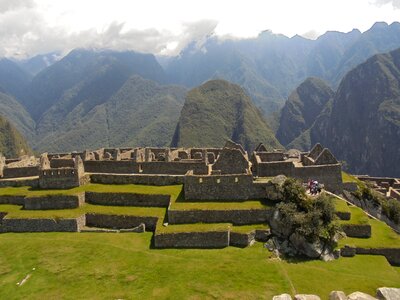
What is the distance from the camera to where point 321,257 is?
24.4m

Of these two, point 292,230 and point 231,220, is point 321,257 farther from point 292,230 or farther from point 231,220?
point 231,220

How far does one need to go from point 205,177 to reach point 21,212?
13.7 metres

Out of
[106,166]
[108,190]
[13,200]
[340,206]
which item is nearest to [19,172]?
[13,200]

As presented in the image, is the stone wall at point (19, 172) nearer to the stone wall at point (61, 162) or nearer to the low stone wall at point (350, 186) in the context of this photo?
the stone wall at point (61, 162)

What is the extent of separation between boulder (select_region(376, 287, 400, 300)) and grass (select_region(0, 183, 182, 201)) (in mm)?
14662

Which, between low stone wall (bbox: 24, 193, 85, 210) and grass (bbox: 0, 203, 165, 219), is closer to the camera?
grass (bbox: 0, 203, 165, 219)

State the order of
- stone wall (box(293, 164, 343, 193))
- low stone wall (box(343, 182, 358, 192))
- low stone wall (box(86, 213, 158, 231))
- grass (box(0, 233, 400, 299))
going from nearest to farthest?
grass (box(0, 233, 400, 299))
low stone wall (box(86, 213, 158, 231))
stone wall (box(293, 164, 343, 193))
low stone wall (box(343, 182, 358, 192))

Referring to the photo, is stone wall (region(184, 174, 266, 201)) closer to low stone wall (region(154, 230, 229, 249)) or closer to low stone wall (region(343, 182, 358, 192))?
low stone wall (region(154, 230, 229, 249))

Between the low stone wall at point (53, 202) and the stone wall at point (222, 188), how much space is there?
27.3ft

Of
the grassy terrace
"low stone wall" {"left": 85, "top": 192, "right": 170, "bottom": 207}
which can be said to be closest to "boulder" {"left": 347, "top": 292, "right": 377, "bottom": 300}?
the grassy terrace

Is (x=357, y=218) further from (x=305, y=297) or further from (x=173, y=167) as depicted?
(x=173, y=167)

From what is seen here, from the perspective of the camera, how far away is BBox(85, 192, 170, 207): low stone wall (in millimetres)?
30500

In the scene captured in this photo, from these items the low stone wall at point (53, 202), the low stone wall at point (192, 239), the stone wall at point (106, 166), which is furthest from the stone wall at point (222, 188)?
the stone wall at point (106, 166)

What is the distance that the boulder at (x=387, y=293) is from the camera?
64.5 feet
